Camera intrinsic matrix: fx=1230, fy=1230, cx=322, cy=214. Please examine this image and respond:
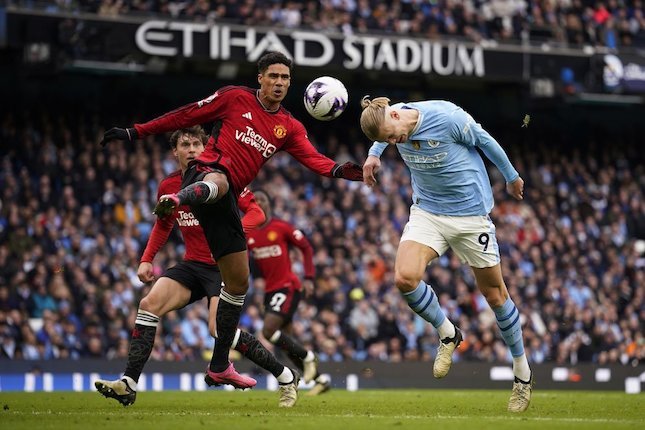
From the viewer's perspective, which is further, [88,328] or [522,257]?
[522,257]

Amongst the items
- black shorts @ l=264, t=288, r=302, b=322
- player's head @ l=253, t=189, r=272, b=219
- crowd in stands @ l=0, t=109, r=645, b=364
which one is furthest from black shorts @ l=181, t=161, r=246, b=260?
crowd in stands @ l=0, t=109, r=645, b=364

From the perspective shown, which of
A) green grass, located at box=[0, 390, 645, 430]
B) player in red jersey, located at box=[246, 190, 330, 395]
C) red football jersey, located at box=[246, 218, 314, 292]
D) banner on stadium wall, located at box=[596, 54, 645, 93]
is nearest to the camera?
green grass, located at box=[0, 390, 645, 430]

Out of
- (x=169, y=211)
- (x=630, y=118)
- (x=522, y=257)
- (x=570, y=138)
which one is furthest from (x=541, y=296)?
(x=169, y=211)

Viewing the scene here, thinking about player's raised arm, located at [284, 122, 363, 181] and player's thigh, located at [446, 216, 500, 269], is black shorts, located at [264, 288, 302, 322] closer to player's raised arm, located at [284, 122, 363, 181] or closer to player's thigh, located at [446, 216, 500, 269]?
player's raised arm, located at [284, 122, 363, 181]

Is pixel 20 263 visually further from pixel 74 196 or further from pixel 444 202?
pixel 444 202

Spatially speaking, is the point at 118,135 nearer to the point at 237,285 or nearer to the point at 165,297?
the point at 237,285

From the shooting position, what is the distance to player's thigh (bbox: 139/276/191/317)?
37.1ft

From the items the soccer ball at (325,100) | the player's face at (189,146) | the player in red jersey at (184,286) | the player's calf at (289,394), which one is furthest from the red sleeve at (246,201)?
the player's calf at (289,394)

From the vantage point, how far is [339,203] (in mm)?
26484

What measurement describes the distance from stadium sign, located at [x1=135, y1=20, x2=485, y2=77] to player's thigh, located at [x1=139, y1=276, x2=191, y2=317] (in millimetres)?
13573

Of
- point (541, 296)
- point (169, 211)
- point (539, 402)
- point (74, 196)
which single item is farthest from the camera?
point (541, 296)

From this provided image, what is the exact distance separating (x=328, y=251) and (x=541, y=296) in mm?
4670

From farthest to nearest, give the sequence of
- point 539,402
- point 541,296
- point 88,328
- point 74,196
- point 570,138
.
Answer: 1. point 570,138
2. point 541,296
3. point 74,196
4. point 88,328
5. point 539,402

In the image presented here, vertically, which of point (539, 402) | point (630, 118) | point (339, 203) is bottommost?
point (539, 402)
